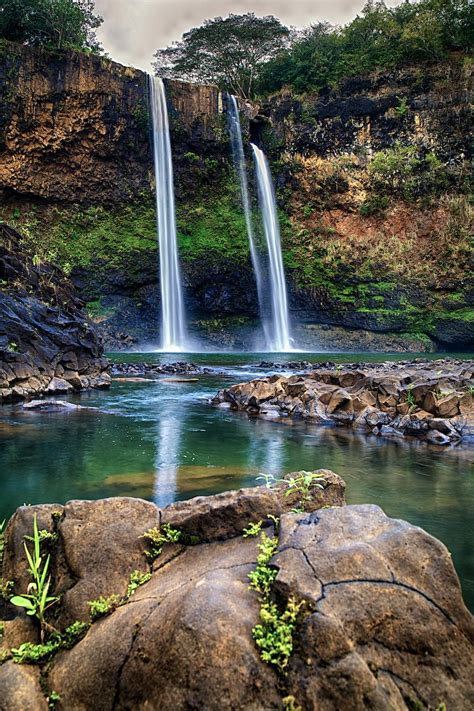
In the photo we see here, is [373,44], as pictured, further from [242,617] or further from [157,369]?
[242,617]

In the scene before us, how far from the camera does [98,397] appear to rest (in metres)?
12.4

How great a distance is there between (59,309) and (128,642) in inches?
540

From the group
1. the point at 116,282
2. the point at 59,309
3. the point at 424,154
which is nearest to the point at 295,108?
the point at 424,154

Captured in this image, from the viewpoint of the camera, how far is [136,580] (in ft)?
8.00

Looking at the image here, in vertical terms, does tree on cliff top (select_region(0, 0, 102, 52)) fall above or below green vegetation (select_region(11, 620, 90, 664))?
above

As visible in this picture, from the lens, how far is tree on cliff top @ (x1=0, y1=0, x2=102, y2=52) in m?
32.4

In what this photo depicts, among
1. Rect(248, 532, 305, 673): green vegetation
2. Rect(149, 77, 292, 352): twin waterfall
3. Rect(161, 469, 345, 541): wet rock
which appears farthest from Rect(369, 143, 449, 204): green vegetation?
Rect(248, 532, 305, 673): green vegetation

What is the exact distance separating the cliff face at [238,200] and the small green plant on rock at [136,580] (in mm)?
29114

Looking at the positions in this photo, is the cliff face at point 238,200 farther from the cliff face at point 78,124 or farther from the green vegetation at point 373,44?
the green vegetation at point 373,44

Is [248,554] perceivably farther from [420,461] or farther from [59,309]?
[59,309]

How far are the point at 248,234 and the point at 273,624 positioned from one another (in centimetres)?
3387

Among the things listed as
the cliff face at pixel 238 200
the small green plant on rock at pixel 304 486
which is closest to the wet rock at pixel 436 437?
the small green plant on rock at pixel 304 486

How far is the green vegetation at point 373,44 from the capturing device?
1342 inches

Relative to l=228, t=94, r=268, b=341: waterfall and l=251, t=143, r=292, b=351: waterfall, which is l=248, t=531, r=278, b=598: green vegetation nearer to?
l=251, t=143, r=292, b=351: waterfall
